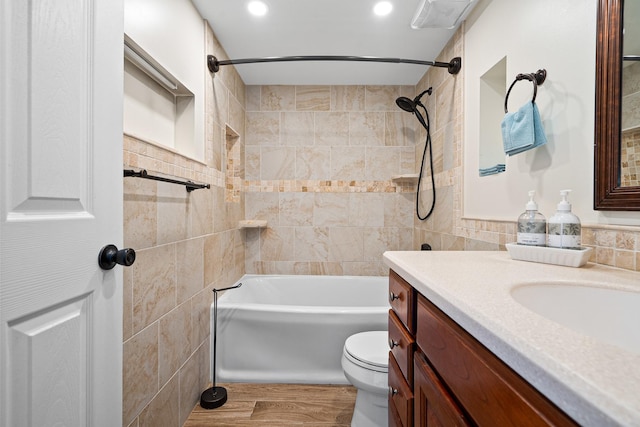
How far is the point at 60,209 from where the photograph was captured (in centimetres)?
64

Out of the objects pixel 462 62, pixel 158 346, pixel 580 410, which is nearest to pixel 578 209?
pixel 580 410

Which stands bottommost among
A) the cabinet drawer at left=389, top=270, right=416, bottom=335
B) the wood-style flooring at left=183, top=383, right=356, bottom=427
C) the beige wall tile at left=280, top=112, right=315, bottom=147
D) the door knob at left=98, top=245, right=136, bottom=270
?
the wood-style flooring at left=183, top=383, right=356, bottom=427

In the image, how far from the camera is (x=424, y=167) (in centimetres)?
253

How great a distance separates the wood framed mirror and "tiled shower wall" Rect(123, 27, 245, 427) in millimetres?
1641

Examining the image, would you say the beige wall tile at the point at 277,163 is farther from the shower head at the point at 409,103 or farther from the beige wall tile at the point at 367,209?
the shower head at the point at 409,103

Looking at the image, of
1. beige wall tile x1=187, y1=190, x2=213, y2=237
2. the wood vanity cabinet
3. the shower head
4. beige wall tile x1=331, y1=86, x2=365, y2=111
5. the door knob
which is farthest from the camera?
beige wall tile x1=331, y1=86, x2=365, y2=111

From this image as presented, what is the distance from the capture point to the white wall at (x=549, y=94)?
0.95 metres

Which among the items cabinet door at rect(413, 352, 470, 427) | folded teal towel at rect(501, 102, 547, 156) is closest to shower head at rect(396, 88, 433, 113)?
folded teal towel at rect(501, 102, 547, 156)

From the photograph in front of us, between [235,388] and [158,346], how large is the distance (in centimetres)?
76

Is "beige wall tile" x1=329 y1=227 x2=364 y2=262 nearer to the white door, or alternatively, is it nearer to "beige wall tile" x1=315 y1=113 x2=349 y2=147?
"beige wall tile" x1=315 y1=113 x2=349 y2=147

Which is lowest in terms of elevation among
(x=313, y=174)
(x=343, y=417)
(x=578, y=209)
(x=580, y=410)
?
(x=343, y=417)

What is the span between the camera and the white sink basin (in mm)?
636

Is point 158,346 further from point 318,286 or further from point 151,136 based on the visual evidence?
point 318,286

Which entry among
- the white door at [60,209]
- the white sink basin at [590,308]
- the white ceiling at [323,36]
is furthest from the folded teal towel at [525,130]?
the white door at [60,209]
